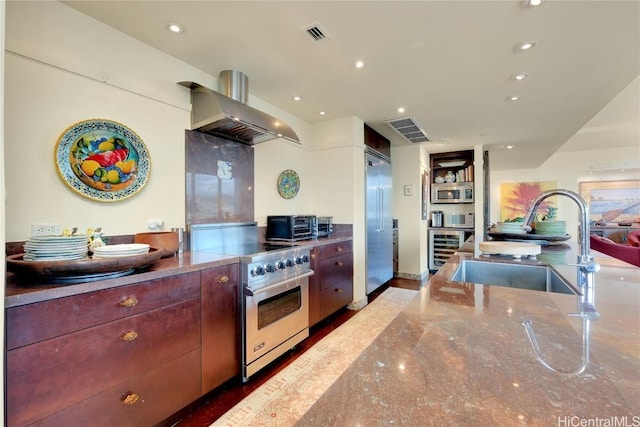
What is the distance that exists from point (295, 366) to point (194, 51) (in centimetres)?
255

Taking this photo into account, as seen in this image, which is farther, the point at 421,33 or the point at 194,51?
the point at 194,51

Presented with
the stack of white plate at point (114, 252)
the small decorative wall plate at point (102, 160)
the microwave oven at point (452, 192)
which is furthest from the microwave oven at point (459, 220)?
the stack of white plate at point (114, 252)

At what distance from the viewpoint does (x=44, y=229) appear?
1.56 metres

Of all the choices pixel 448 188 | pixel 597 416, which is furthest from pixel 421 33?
pixel 448 188

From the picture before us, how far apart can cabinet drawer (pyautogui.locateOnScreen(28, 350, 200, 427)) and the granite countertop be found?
4.61 ft

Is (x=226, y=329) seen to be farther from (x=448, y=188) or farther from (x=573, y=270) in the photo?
(x=448, y=188)

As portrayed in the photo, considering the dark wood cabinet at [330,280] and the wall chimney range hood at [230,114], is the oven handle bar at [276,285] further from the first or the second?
the wall chimney range hood at [230,114]

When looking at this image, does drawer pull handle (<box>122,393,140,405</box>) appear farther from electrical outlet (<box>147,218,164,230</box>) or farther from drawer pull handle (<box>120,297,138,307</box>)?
electrical outlet (<box>147,218,164,230</box>)

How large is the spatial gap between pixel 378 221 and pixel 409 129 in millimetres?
1387

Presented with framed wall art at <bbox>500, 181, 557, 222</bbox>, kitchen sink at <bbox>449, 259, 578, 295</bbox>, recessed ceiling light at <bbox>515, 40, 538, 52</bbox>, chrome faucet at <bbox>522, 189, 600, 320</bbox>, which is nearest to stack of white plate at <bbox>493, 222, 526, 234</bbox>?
kitchen sink at <bbox>449, 259, 578, 295</bbox>

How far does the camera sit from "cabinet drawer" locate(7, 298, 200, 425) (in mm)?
1083

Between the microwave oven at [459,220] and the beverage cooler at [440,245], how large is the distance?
209 millimetres

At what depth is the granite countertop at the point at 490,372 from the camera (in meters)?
0.43

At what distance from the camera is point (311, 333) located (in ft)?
9.25
